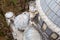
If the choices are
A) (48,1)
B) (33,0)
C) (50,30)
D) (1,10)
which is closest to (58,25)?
(50,30)

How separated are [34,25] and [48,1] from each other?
33cm

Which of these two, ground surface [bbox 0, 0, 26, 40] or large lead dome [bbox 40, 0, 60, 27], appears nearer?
large lead dome [bbox 40, 0, 60, 27]

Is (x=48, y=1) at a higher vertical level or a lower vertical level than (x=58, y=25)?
higher

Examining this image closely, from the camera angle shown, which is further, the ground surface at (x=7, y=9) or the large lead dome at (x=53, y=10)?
the ground surface at (x=7, y=9)

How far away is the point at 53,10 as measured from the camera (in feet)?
5.22

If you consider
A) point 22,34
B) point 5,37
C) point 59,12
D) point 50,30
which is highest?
point 59,12

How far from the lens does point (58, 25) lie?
158cm

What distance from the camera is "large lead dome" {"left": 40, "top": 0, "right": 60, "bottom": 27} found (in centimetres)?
157

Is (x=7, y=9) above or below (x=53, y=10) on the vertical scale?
below

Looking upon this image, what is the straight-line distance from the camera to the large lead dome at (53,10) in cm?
157

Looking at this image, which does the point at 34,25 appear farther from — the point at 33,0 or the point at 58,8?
the point at 33,0

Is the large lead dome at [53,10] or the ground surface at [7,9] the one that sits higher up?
the large lead dome at [53,10]

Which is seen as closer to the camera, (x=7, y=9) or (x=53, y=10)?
(x=53, y=10)

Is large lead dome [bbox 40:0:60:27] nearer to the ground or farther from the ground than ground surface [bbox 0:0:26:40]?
farther from the ground
